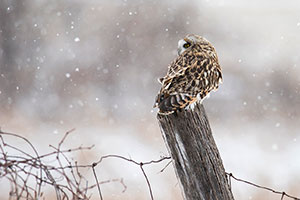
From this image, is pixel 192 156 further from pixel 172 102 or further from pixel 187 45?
pixel 187 45

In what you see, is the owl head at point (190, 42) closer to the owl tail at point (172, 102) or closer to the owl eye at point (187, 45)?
the owl eye at point (187, 45)

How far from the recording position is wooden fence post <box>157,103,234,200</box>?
151 cm

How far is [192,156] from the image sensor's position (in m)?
1.52

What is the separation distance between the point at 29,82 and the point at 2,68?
2.41 feet

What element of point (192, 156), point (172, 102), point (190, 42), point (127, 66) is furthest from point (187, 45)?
point (127, 66)

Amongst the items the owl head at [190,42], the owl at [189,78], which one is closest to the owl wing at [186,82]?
the owl at [189,78]

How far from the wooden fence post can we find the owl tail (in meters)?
0.03

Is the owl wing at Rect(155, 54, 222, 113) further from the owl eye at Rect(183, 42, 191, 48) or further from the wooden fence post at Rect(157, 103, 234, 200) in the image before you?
the owl eye at Rect(183, 42, 191, 48)

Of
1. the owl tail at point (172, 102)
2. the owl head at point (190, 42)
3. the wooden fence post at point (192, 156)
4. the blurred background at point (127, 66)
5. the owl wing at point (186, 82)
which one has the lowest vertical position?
the wooden fence post at point (192, 156)

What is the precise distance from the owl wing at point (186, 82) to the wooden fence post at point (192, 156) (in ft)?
0.19

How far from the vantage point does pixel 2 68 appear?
9.61 m

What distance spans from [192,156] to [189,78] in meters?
0.49

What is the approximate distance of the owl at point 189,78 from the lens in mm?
1625

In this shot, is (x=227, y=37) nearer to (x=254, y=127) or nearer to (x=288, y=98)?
(x=288, y=98)
